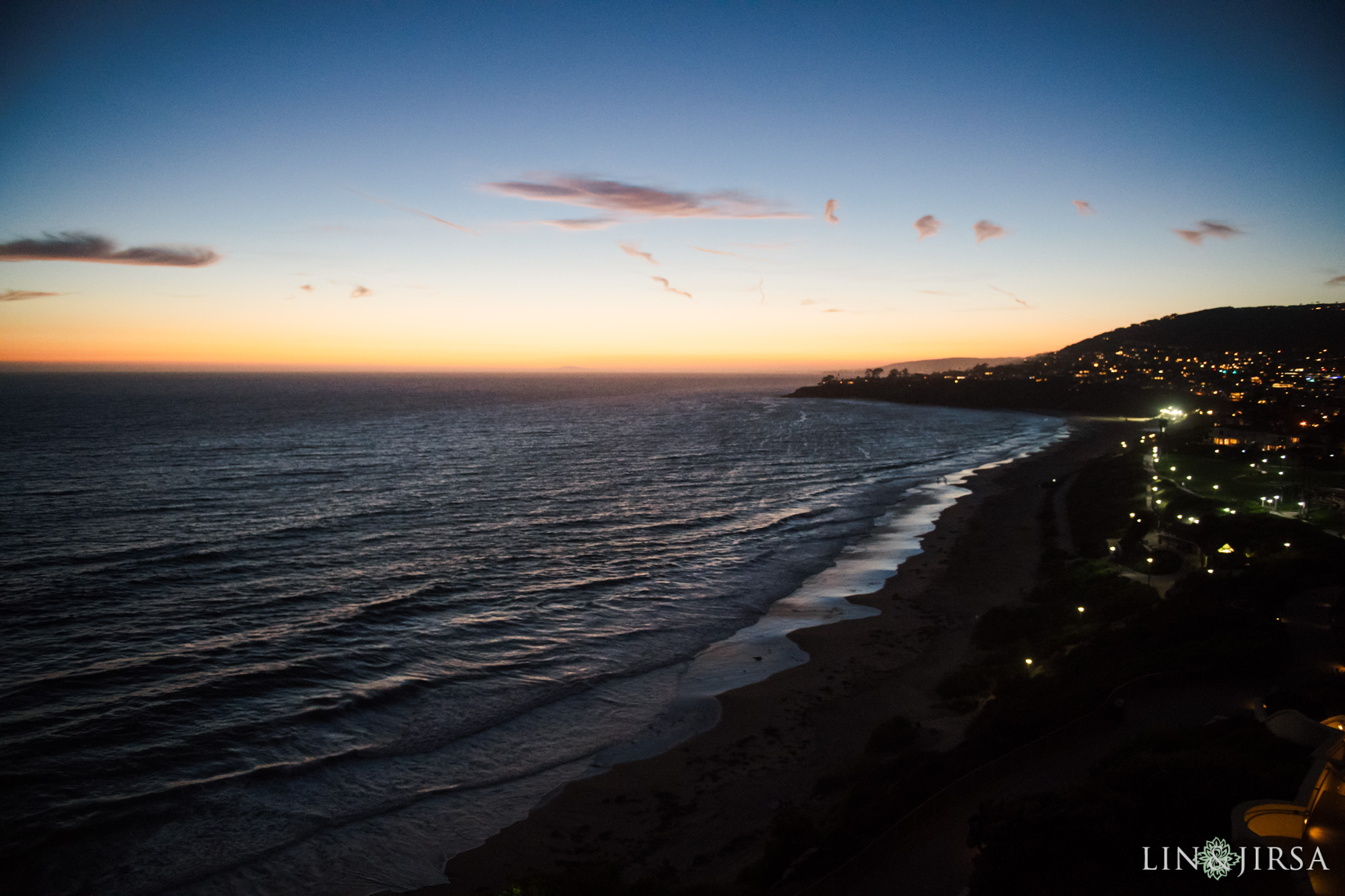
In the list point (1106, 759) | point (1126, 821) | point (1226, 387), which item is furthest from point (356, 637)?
point (1226, 387)

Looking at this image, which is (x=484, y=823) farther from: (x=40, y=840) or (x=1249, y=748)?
(x=1249, y=748)

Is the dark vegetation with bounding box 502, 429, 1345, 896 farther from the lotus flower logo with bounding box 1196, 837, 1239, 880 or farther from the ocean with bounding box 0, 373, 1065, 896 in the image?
the ocean with bounding box 0, 373, 1065, 896

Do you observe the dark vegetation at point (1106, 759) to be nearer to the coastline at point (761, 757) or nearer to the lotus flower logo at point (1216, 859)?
the lotus flower logo at point (1216, 859)

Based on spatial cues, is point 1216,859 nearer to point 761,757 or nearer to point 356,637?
point 761,757

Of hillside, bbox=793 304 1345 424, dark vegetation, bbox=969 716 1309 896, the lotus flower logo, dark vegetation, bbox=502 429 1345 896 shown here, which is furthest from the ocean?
hillside, bbox=793 304 1345 424

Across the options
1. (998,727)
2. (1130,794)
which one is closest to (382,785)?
(998,727)

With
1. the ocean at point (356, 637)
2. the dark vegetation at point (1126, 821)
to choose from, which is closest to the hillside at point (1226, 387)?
the ocean at point (356, 637)
